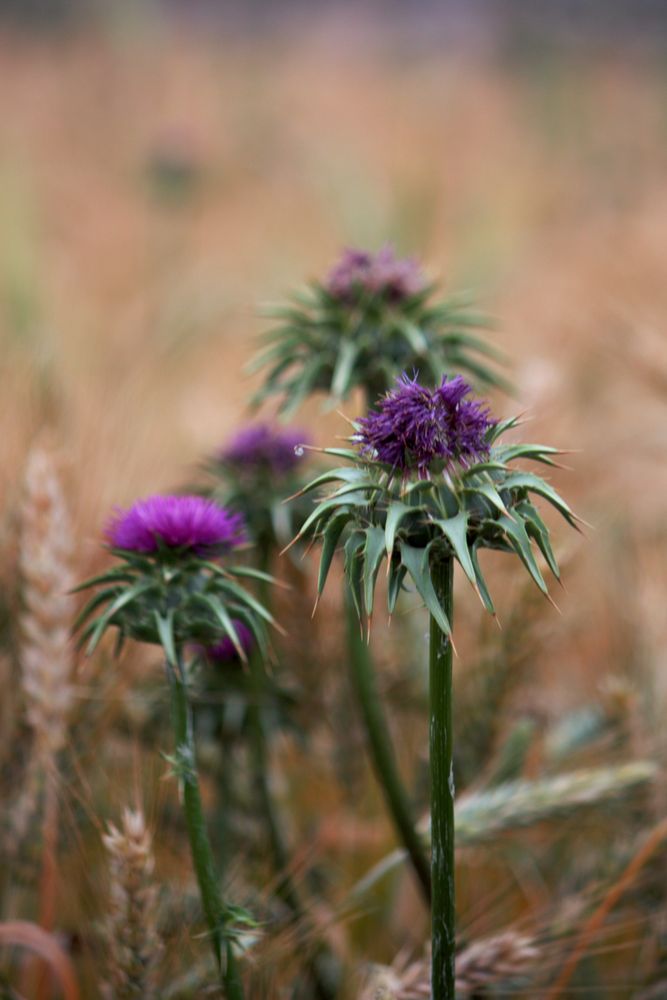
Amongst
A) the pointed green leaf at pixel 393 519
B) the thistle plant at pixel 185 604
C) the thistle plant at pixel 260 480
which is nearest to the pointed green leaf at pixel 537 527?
the pointed green leaf at pixel 393 519

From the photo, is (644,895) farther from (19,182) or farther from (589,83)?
(589,83)

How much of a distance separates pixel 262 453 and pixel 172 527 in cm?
55

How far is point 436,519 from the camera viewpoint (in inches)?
33.8

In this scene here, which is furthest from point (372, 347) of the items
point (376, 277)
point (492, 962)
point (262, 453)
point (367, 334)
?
point (492, 962)

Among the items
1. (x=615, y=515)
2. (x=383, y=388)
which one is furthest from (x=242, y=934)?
(x=615, y=515)

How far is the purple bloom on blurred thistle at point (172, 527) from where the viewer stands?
1055mm

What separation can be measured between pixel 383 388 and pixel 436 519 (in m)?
0.63

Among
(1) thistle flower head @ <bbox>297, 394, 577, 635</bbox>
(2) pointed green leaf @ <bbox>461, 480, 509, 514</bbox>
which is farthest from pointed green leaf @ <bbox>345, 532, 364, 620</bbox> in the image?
(2) pointed green leaf @ <bbox>461, 480, 509, 514</bbox>

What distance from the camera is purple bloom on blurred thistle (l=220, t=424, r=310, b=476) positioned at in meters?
1.58

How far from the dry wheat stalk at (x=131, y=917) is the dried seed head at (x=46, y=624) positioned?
0.90 feet

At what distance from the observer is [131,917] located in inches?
43.7

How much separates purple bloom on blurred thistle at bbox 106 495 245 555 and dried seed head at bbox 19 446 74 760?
317mm

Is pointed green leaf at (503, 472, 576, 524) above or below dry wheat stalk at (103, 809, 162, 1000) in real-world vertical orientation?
above

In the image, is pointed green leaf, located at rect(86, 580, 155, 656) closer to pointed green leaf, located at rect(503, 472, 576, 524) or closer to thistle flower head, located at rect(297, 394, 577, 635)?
thistle flower head, located at rect(297, 394, 577, 635)
